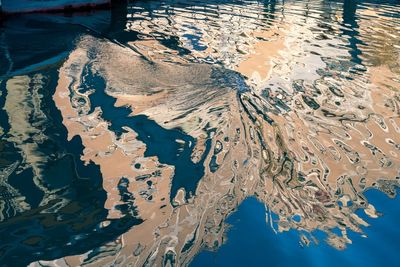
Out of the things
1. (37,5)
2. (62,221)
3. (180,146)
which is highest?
(37,5)

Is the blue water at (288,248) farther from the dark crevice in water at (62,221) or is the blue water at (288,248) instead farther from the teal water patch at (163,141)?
the dark crevice in water at (62,221)

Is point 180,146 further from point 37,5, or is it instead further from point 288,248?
point 37,5

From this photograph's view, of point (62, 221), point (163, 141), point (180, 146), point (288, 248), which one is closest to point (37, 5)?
point (163, 141)

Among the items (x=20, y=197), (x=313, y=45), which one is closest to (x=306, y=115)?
(x=20, y=197)

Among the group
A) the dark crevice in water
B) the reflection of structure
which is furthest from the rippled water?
the reflection of structure

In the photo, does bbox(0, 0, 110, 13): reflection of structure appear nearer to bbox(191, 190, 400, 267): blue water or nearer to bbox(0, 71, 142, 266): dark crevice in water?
bbox(0, 71, 142, 266): dark crevice in water

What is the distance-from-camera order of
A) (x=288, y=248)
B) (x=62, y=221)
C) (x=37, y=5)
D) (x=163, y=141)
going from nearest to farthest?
(x=288, y=248) < (x=62, y=221) < (x=163, y=141) < (x=37, y=5)

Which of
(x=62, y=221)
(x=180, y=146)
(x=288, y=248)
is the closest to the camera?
(x=288, y=248)
